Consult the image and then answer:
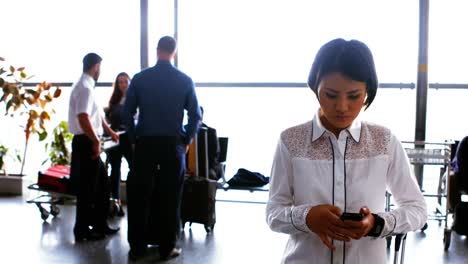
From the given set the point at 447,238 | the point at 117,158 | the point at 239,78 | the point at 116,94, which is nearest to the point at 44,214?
the point at 117,158

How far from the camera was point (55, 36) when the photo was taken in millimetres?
5531

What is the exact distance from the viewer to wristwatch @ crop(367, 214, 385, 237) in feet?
3.63

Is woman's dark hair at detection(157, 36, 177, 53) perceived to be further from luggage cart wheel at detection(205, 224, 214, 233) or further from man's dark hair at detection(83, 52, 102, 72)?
luggage cart wheel at detection(205, 224, 214, 233)

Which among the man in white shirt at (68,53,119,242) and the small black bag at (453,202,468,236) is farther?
the small black bag at (453,202,468,236)

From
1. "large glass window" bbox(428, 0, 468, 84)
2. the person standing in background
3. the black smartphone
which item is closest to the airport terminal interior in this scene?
"large glass window" bbox(428, 0, 468, 84)

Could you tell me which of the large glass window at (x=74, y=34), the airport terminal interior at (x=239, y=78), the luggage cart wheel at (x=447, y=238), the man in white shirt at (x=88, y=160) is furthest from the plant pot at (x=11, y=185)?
the luggage cart wheel at (x=447, y=238)

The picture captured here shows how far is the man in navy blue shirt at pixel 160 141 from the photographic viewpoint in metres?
3.61

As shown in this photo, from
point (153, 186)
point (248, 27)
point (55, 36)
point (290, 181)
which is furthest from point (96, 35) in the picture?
point (290, 181)

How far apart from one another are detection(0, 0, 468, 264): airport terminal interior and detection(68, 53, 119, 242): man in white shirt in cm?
21

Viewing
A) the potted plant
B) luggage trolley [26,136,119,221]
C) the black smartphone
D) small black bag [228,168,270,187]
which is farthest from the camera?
the potted plant

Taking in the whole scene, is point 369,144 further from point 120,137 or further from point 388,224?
point 120,137

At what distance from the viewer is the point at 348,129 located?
1.21m

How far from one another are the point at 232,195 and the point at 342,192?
180 inches

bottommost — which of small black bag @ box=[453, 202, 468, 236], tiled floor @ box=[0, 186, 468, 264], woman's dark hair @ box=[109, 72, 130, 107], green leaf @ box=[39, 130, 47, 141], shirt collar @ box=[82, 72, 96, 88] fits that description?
tiled floor @ box=[0, 186, 468, 264]
